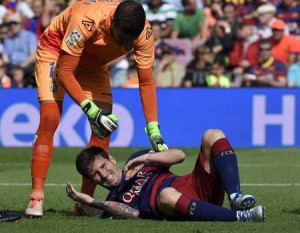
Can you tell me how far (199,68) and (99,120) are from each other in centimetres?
992

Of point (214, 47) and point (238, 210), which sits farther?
point (214, 47)

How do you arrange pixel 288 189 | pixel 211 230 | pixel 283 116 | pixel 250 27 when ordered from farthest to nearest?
pixel 250 27
pixel 283 116
pixel 288 189
pixel 211 230

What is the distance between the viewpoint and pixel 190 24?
19.0 metres

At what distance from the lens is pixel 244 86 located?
17.3 meters

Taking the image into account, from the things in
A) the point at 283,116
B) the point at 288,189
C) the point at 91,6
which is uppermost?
the point at 91,6

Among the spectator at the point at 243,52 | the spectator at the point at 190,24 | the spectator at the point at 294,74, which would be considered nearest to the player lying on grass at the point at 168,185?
the spectator at the point at 294,74

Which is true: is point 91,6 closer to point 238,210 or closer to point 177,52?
point 238,210

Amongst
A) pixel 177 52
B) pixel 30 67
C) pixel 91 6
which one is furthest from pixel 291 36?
pixel 91 6

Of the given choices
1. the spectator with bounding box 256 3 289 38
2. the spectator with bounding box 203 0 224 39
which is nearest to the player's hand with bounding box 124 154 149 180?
the spectator with bounding box 203 0 224 39

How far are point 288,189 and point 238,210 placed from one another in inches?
128

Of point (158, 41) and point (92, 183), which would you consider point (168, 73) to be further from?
point (92, 183)

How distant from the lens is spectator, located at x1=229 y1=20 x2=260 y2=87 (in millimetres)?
17688

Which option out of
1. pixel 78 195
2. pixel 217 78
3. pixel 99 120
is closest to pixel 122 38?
pixel 99 120

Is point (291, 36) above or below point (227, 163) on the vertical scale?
below
